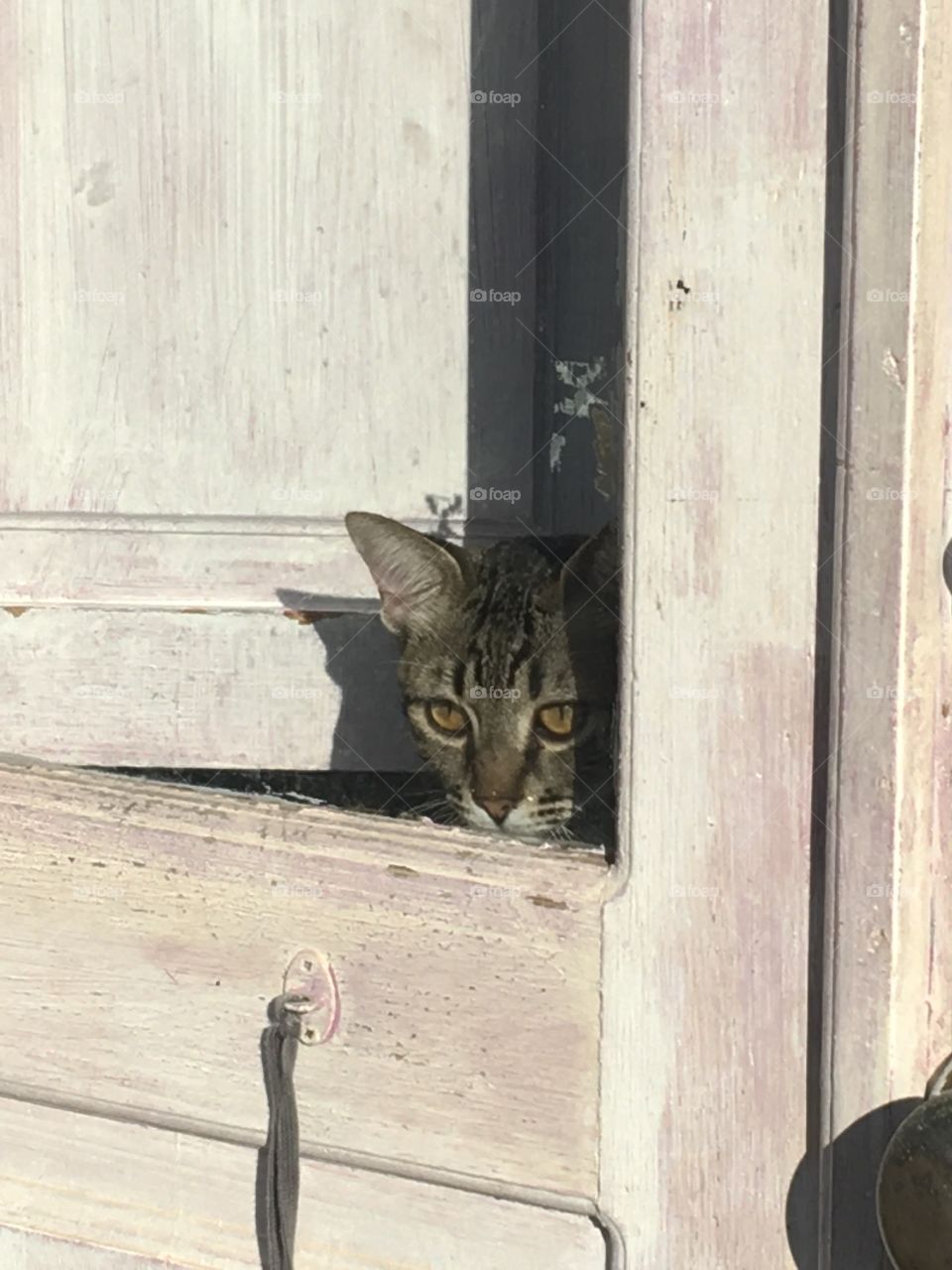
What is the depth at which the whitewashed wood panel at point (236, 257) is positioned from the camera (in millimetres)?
1168

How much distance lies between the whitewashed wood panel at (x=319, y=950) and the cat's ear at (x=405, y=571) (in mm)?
266

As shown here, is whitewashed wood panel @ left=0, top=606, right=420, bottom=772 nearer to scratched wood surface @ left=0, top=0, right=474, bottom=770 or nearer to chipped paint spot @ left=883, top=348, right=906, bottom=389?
scratched wood surface @ left=0, top=0, right=474, bottom=770

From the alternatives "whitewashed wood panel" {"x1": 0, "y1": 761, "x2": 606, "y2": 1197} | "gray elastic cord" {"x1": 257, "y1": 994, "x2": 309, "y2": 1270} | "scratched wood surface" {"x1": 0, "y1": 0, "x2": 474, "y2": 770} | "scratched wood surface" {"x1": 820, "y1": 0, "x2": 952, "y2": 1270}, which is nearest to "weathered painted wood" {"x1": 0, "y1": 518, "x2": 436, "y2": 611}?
"scratched wood surface" {"x1": 0, "y1": 0, "x2": 474, "y2": 770}

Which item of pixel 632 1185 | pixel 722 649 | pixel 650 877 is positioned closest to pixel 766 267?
pixel 722 649

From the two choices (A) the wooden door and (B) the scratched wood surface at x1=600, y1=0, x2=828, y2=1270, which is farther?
(A) the wooden door

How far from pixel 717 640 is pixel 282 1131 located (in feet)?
1.64

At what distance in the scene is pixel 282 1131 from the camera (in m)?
1.02

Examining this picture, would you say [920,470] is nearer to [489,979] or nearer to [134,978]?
[489,979]

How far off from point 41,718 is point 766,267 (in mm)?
788

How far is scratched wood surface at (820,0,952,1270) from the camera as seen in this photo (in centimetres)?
80

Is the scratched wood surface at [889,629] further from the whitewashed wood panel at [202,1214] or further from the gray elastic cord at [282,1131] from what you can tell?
the gray elastic cord at [282,1131]

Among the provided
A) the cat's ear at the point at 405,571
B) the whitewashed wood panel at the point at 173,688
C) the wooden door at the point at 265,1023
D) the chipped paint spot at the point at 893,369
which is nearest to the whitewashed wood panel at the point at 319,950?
the wooden door at the point at 265,1023

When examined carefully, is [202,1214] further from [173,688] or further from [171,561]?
[171,561]

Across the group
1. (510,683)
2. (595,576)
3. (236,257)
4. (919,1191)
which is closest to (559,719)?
(510,683)
